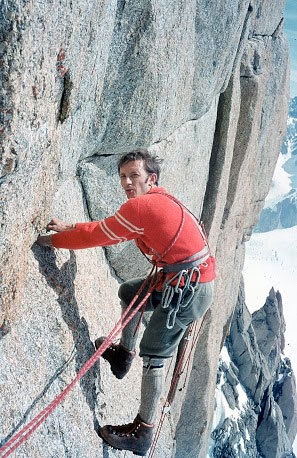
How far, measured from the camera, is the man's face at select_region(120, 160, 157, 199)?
13.0 ft

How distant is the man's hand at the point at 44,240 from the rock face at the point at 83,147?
9 centimetres

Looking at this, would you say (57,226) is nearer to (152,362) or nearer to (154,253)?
(154,253)

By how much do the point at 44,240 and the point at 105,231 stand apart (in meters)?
0.63

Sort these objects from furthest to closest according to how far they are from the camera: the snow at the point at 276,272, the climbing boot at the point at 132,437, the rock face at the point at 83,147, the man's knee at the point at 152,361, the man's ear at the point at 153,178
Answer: the snow at the point at 276,272 < the climbing boot at the point at 132,437 < the man's knee at the point at 152,361 < the man's ear at the point at 153,178 < the rock face at the point at 83,147

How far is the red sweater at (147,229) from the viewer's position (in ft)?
11.8

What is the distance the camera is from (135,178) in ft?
13.1

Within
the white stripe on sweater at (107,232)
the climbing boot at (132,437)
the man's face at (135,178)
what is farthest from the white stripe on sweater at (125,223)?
the climbing boot at (132,437)

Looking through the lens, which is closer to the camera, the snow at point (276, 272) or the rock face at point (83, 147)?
the rock face at point (83, 147)

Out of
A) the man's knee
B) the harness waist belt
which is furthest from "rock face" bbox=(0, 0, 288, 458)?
the harness waist belt

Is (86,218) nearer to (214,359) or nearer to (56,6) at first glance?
(56,6)

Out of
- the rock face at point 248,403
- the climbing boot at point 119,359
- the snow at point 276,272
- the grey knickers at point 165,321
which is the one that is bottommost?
the snow at point 276,272

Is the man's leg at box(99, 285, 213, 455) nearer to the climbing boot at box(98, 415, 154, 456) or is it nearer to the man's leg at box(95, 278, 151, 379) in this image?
the climbing boot at box(98, 415, 154, 456)

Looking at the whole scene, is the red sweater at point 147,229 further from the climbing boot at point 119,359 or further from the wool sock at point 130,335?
the climbing boot at point 119,359

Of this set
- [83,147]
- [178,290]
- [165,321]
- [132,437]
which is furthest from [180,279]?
[83,147]
